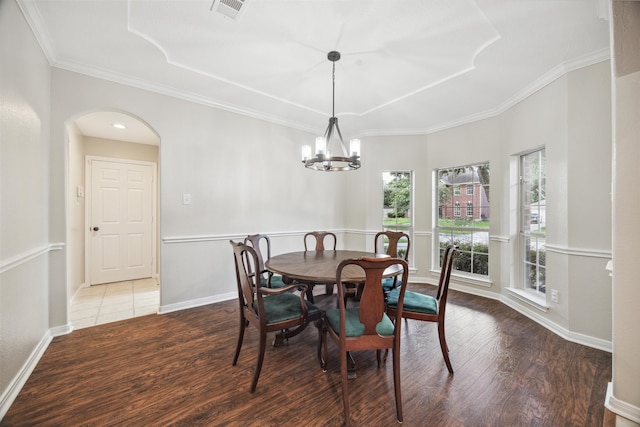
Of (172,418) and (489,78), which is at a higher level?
(489,78)

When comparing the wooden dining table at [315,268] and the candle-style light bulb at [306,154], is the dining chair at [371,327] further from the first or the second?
the candle-style light bulb at [306,154]

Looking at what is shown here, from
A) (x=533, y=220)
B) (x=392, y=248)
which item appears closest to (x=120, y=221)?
(x=392, y=248)

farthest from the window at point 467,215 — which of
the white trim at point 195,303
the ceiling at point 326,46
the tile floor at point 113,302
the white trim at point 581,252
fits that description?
the tile floor at point 113,302

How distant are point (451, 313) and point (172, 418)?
2966 millimetres

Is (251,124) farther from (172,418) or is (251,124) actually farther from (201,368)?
(172,418)

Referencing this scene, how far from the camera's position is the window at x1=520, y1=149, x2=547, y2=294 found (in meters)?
3.10

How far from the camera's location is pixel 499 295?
364 centimetres

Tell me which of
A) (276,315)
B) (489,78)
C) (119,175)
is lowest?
(276,315)

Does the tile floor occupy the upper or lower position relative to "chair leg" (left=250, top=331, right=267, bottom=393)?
lower

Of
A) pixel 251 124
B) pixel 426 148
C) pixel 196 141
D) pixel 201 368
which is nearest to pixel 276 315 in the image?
pixel 201 368

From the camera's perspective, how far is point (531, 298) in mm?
3027

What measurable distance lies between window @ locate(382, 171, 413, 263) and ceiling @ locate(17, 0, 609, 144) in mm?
1421

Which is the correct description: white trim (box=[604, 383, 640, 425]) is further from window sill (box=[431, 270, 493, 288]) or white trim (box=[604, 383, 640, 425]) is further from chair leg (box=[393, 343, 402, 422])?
window sill (box=[431, 270, 493, 288])

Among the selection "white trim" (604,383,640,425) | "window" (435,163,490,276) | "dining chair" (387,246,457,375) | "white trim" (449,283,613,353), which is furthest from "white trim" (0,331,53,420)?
"window" (435,163,490,276)
